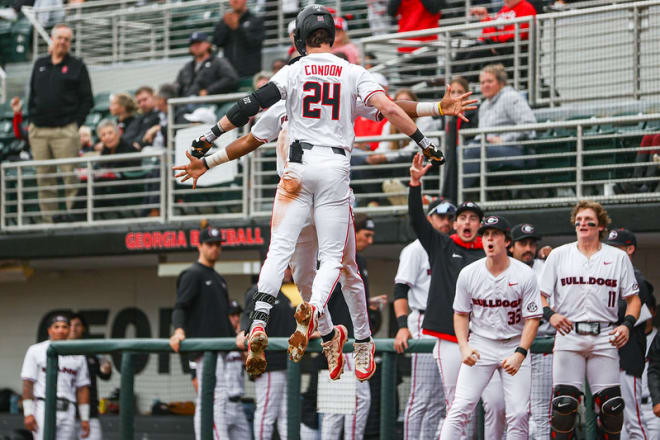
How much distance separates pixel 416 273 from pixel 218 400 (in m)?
2.00

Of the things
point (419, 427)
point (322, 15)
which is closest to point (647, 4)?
point (419, 427)

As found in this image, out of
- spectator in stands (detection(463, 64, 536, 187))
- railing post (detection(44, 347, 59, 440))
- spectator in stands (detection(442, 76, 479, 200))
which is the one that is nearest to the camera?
railing post (detection(44, 347, 59, 440))

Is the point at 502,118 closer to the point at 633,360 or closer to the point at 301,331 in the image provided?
Answer: the point at 633,360

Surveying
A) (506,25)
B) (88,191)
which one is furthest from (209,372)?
(506,25)

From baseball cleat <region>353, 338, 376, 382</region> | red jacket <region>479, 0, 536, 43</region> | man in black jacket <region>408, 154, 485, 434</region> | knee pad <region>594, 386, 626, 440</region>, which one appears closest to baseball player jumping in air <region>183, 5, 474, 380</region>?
baseball cleat <region>353, 338, 376, 382</region>

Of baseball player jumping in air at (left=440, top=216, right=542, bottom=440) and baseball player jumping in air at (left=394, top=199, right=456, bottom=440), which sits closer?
baseball player jumping in air at (left=440, top=216, right=542, bottom=440)

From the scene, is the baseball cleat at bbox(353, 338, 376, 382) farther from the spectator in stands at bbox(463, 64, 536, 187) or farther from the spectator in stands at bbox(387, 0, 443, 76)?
the spectator in stands at bbox(387, 0, 443, 76)

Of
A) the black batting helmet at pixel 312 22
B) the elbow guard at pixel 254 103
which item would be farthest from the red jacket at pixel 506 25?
the elbow guard at pixel 254 103

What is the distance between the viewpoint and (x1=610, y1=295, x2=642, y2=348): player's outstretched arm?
25.3 feet

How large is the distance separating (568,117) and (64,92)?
6459 mm

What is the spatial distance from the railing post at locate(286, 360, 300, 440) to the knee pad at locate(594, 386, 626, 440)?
2.38 metres

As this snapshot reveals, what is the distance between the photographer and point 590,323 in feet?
25.7

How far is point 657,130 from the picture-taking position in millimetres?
10570

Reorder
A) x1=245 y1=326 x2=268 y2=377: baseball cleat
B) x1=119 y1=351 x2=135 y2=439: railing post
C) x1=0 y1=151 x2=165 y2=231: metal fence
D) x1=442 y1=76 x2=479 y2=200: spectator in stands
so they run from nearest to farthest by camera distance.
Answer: x1=245 y1=326 x2=268 y2=377: baseball cleat
x1=119 y1=351 x2=135 y2=439: railing post
x1=442 y1=76 x2=479 y2=200: spectator in stands
x1=0 y1=151 x2=165 y2=231: metal fence
